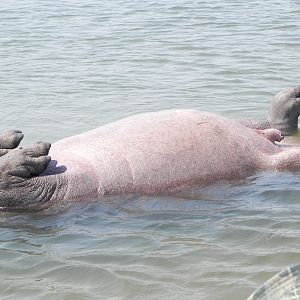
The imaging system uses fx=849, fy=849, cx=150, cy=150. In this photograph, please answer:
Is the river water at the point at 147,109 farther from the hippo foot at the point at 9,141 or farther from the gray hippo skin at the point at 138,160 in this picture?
the hippo foot at the point at 9,141

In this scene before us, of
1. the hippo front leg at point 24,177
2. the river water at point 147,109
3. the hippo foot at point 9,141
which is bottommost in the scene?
the river water at point 147,109

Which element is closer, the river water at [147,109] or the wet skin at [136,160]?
the river water at [147,109]

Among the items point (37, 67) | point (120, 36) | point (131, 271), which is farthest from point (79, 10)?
point (131, 271)

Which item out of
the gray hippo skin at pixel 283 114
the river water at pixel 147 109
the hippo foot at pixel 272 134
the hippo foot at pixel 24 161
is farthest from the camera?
the gray hippo skin at pixel 283 114

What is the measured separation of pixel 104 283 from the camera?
4789 millimetres

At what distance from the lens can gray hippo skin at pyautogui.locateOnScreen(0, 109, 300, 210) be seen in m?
5.82

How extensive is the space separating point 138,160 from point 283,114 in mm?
1882

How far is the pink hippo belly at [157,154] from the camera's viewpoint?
237 inches

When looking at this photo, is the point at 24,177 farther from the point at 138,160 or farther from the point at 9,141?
the point at 138,160

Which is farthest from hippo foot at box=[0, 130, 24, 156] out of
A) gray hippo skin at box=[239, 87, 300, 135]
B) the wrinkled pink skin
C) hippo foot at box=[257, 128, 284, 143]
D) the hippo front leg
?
gray hippo skin at box=[239, 87, 300, 135]

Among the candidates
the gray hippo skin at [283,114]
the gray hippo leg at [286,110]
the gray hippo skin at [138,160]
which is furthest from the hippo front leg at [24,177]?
the gray hippo leg at [286,110]

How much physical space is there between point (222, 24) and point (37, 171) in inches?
366

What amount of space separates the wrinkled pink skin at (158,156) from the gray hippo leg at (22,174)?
5.1 inches

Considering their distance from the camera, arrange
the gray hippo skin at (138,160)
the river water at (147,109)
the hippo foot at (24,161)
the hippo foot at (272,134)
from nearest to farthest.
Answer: the river water at (147,109)
the hippo foot at (24,161)
the gray hippo skin at (138,160)
the hippo foot at (272,134)
